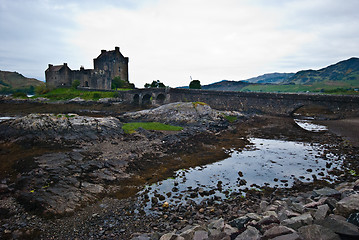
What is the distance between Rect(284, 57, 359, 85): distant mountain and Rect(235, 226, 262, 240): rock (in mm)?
175978

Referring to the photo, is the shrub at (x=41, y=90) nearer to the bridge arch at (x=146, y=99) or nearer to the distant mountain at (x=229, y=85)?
the bridge arch at (x=146, y=99)

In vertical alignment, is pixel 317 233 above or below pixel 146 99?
below

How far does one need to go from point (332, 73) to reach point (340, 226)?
210 m

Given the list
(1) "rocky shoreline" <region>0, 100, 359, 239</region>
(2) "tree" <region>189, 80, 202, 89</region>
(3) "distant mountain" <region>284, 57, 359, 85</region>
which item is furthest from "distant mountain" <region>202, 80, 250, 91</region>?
(1) "rocky shoreline" <region>0, 100, 359, 239</region>

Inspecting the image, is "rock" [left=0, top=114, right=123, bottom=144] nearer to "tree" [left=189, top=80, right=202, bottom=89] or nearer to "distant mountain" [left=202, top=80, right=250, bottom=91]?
"tree" [left=189, top=80, right=202, bottom=89]

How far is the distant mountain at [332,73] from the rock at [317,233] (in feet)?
576

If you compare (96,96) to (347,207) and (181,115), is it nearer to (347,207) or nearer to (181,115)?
(181,115)

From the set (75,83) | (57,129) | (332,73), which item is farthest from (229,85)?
(57,129)

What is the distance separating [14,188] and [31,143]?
8950mm

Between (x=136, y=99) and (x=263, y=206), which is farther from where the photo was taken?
(x=136, y=99)

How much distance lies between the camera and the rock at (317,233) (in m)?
5.81

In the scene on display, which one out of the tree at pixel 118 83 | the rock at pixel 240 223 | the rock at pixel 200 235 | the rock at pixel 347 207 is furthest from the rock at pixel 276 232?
the tree at pixel 118 83

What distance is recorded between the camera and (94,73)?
77438 millimetres

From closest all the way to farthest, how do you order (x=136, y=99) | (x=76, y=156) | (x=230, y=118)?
(x=76, y=156) < (x=230, y=118) < (x=136, y=99)
